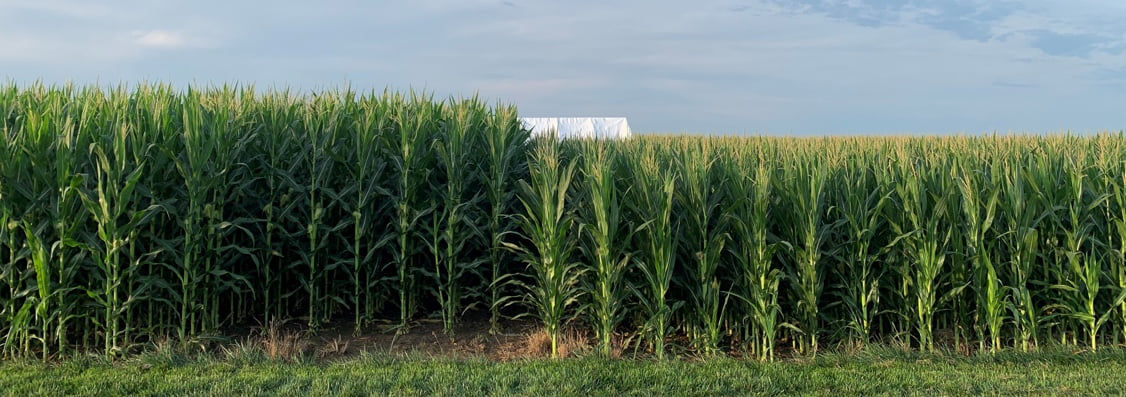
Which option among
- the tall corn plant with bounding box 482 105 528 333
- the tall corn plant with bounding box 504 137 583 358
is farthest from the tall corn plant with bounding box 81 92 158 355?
the tall corn plant with bounding box 504 137 583 358

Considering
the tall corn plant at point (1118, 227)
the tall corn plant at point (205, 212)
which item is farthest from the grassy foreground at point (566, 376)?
the tall corn plant at point (1118, 227)

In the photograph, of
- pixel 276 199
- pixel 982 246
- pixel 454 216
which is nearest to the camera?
pixel 982 246

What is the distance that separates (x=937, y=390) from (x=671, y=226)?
2.20 metres

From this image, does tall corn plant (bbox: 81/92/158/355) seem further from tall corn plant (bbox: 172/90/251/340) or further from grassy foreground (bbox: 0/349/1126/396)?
grassy foreground (bbox: 0/349/1126/396)

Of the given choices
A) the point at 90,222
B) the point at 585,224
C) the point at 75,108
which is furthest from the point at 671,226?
the point at 75,108

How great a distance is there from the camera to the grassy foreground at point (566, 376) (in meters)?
5.19

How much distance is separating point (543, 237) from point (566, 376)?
45.2 inches

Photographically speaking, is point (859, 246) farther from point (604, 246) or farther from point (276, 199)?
point (276, 199)

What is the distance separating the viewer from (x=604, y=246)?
5.84 m

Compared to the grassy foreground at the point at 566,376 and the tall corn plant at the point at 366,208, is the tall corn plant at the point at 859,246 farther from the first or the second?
the tall corn plant at the point at 366,208

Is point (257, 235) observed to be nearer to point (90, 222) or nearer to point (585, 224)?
point (90, 222)

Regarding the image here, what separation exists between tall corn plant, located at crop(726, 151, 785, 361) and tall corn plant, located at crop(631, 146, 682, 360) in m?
0.50

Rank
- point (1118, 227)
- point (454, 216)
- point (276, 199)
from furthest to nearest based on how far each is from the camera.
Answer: point (276, 199)
point (454, 216)
point (1118, 227)

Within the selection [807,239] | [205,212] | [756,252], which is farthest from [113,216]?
[807,239]
